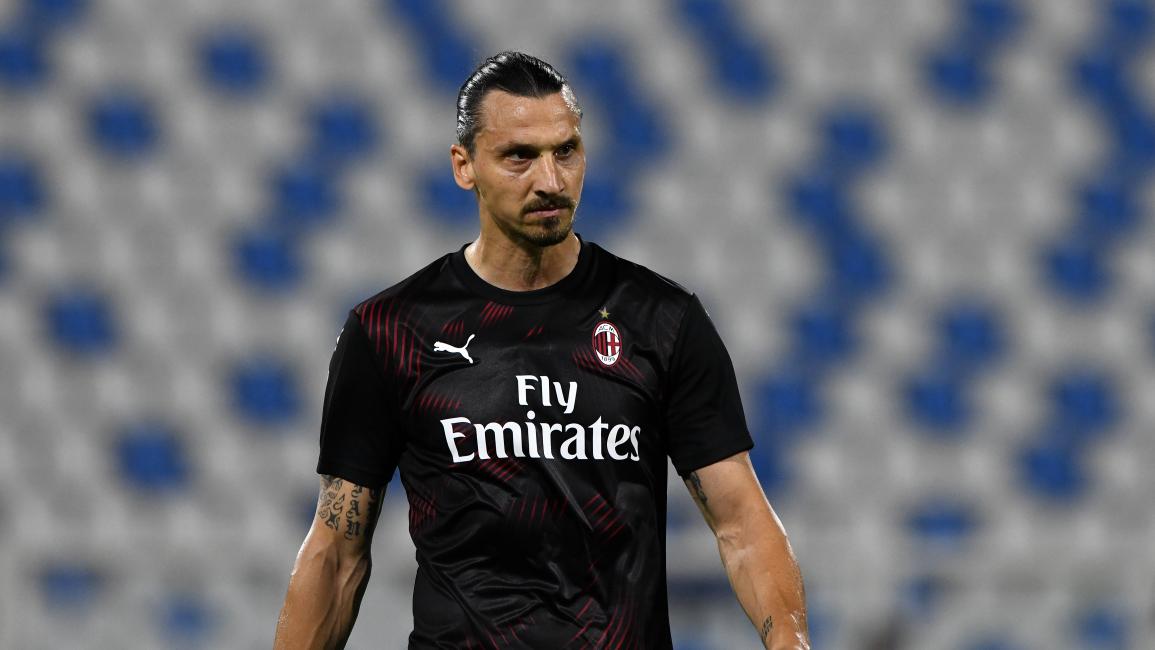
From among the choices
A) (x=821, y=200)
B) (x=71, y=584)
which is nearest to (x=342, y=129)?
(x=821, y=200)

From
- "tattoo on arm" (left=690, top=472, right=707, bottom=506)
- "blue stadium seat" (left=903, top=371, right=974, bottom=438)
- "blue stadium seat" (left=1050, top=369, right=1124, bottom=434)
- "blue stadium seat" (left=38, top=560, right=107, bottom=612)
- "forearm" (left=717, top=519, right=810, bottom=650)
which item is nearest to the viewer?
"forearm" (left=717, top=519, right=810, bottom=650)

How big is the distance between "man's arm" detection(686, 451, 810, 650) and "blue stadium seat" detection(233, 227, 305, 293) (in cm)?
294

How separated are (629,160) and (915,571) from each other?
1.81 m

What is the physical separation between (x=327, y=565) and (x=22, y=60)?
10.8 feet

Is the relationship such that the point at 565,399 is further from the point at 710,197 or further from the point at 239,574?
the point at 710,197

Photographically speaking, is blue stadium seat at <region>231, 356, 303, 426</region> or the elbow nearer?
the elbow

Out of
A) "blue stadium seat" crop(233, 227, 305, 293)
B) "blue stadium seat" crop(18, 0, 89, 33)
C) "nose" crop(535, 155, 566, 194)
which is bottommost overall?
"nose" crop(535, 155, 566, 194)

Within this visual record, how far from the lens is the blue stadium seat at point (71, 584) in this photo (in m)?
3.61

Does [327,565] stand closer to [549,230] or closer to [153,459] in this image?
[549,230]

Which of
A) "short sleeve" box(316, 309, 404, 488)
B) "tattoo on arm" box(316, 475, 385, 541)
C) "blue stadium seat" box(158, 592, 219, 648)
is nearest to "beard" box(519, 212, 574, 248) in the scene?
"short sleeve" box(316, 309, 404, 488)

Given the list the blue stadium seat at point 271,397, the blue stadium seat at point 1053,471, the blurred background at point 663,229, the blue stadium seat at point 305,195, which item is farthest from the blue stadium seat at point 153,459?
the blue stadium seat at point 1053,471

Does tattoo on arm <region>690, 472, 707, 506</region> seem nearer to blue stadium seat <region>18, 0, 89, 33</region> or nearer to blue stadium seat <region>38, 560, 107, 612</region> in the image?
blue stadium seat <region>38, 560, 107, 612</region>

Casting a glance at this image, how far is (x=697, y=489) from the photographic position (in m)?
2.09

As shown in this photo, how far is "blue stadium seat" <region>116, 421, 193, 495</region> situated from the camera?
480cm
